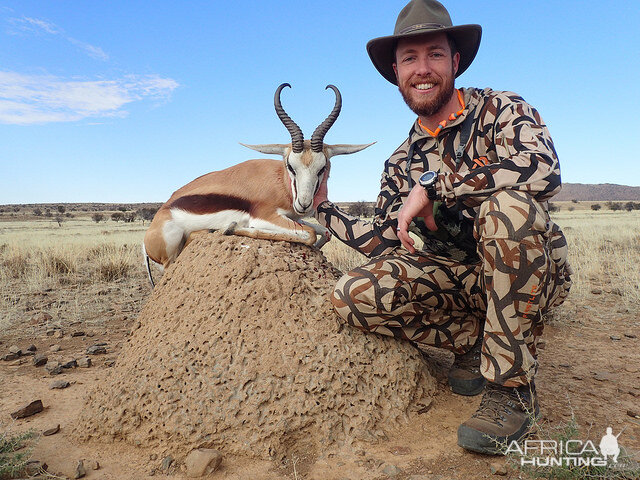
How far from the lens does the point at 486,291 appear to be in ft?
9.37

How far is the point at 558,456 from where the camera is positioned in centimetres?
244

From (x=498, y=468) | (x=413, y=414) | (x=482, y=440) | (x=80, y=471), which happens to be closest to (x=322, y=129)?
(x=413, y=414)

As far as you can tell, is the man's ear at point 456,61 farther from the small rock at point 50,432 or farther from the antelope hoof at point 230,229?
the small rock at point 50,432

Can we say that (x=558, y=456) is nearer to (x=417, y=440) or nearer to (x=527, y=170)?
(x=417, y=440)

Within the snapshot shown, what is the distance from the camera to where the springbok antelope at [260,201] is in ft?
13.4

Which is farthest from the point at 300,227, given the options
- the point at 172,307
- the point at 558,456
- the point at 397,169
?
the point at 558,456

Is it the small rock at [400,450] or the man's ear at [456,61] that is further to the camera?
the man's ear at [456,61]

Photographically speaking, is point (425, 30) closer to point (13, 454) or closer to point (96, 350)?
point (13, 454)

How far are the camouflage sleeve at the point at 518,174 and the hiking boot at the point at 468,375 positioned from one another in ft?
4.27

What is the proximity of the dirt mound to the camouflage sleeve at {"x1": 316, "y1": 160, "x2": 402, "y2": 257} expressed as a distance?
41 cm

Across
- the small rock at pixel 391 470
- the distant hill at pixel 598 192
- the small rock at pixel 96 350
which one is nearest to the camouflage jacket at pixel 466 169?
the small rock at pixel 391 470

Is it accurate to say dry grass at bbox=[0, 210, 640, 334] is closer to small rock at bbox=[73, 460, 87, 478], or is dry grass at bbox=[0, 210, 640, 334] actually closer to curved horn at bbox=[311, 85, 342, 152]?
small rock at bbox=[73, 460, 87, 478]

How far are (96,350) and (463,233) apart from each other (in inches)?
168

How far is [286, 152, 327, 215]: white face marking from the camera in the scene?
4.05 meters
